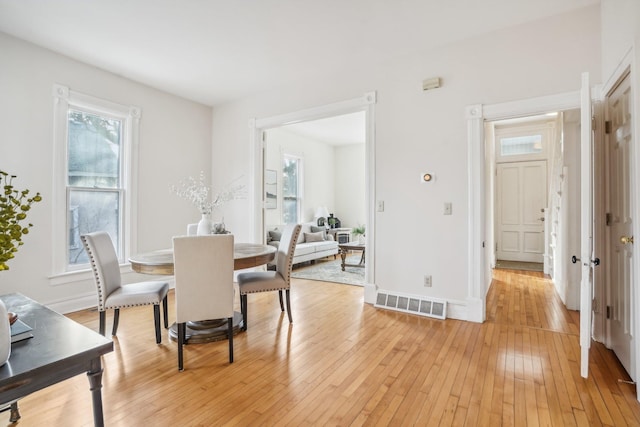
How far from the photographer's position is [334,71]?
4.11 meters

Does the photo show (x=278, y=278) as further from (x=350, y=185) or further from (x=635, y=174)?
(x=350, y=185)

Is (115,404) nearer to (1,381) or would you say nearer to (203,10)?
(1,381)

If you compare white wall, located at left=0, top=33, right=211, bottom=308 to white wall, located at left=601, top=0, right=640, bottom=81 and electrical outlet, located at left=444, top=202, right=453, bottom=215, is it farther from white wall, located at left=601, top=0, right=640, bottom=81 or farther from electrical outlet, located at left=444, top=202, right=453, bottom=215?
white wall, located at left=601, top=0, right=640, bottom=81

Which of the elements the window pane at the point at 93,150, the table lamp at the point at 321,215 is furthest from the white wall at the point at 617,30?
the table lamp at the point at 321,215

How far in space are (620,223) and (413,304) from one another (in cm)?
194

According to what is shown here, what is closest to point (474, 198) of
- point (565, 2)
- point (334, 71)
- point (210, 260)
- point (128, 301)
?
point (565, 2)

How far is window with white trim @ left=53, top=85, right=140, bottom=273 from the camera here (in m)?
3.64

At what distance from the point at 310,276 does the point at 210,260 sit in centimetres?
328

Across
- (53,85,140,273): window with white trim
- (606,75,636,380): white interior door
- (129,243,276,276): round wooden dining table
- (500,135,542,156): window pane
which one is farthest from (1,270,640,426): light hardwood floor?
(500,135,542,156): window pane

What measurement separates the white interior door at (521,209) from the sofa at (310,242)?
370cm

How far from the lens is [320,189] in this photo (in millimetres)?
8945

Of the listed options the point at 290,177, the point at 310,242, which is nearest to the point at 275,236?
the point at 310,242

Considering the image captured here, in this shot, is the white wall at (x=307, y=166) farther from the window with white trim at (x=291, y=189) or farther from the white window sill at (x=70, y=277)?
the white window sill at (x=70, y=277)

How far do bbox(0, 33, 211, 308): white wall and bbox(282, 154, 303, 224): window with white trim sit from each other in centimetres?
311
